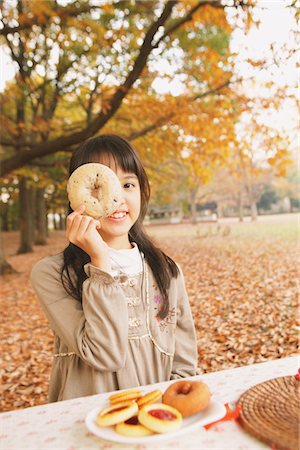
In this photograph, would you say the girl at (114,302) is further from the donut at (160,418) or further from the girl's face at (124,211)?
the donut at (160,418)

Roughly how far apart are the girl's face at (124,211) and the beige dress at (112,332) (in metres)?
0.17

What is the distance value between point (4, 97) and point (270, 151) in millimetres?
6249

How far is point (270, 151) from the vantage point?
591 centimetres

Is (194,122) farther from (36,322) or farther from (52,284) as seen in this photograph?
(52,284)

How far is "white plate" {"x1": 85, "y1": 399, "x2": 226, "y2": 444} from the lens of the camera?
2.82 ft

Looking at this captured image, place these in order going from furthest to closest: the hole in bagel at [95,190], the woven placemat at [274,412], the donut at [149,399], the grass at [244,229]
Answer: the grass at [244,229]
the hole in bagel at [95,190]
the donut at [149,399]
the woven placemat at [274,412]

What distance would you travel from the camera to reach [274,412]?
0.97 metres

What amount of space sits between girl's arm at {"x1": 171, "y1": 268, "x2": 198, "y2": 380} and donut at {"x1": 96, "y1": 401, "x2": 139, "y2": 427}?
0.70 metres

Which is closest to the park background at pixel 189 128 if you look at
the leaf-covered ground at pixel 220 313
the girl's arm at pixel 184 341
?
the leaf-covered ground at pixel 220 313

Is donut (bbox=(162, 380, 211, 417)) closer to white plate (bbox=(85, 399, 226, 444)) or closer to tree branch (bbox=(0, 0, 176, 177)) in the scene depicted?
white plate (bbox=(85, 399, 226, 444))

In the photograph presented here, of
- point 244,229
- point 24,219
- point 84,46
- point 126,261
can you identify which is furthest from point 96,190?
point 244,229

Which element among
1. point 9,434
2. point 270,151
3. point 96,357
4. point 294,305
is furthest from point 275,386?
point 270,151

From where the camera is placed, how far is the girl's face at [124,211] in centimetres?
154

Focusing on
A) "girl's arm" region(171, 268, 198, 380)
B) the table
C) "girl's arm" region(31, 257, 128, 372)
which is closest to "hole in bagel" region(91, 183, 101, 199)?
"girl's arm" region(31, 257, 128, 372)
